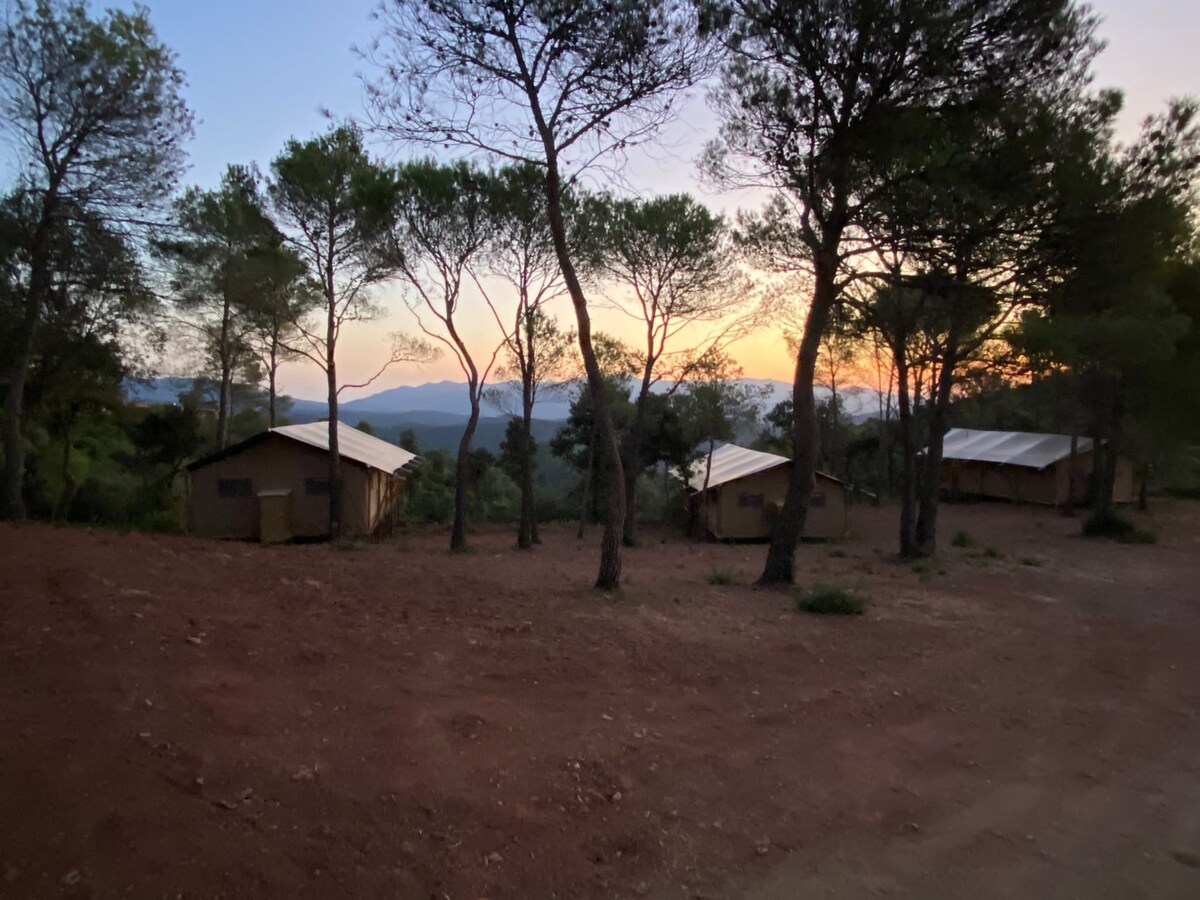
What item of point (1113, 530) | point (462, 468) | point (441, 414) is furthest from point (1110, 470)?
point (441, 414)

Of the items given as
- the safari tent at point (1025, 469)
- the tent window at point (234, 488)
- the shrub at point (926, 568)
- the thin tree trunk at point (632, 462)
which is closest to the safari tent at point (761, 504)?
the thin tree trunk at point (632, 462)

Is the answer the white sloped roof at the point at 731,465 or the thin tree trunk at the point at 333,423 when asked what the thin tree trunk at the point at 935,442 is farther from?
the thin tree trunk at the point at 333,423

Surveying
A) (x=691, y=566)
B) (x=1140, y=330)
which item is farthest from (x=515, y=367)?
(x=1140, y=330)

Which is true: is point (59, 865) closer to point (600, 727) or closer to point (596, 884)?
point (596, 884)

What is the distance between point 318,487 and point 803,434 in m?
16.2

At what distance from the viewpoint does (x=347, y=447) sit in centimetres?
2519

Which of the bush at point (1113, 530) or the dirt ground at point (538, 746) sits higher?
the bush at point (1113, 530)

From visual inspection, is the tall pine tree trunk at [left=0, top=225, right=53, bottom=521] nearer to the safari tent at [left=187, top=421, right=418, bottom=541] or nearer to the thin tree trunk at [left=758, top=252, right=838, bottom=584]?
the safari tent at [left=187, top=421, right=418, bottom=541]

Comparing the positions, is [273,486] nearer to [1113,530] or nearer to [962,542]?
[962,542]

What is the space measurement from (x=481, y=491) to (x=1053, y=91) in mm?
26220

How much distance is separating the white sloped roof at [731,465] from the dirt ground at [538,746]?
16.7 m

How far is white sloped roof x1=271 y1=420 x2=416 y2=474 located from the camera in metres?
23.4

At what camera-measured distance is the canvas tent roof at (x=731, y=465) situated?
1014 inches

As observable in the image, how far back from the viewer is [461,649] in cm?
657
